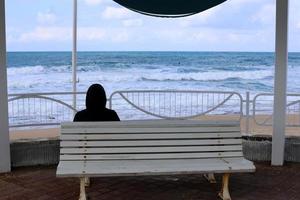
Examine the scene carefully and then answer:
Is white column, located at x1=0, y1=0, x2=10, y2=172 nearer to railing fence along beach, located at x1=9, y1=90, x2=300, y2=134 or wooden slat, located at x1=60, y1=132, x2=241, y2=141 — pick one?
railing fence along beach, located at x1=9, y1=90, x2=300, y2=134

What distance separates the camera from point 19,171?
6.07 m

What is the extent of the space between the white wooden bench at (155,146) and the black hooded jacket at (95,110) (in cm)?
31

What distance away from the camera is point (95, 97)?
16.8 ft

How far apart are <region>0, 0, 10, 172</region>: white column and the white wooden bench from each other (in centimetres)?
139

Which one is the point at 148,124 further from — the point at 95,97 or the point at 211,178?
the point at 211,178

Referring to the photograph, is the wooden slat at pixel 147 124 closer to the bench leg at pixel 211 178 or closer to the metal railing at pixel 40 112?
the bench leg at pixel 211 178

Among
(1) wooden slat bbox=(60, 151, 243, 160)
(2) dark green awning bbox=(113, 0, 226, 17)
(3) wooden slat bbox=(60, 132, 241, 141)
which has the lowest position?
(1) wooden slat bbox=(60, 151, 243, 160)

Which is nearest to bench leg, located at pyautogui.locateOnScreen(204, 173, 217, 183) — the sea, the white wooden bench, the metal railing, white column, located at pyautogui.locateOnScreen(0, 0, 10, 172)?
the white wooden bench

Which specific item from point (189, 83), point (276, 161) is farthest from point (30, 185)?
point (189, 83)

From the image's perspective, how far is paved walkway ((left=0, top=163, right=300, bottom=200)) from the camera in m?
5.08

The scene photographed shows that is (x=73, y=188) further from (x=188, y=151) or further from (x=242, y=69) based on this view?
(x=242, y=69)

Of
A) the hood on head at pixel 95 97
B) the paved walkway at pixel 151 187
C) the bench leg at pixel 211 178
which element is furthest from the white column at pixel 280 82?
the hood on head at pixel 95 97

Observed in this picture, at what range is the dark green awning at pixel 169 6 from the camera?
607 centimetres

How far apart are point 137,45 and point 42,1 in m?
12.9
